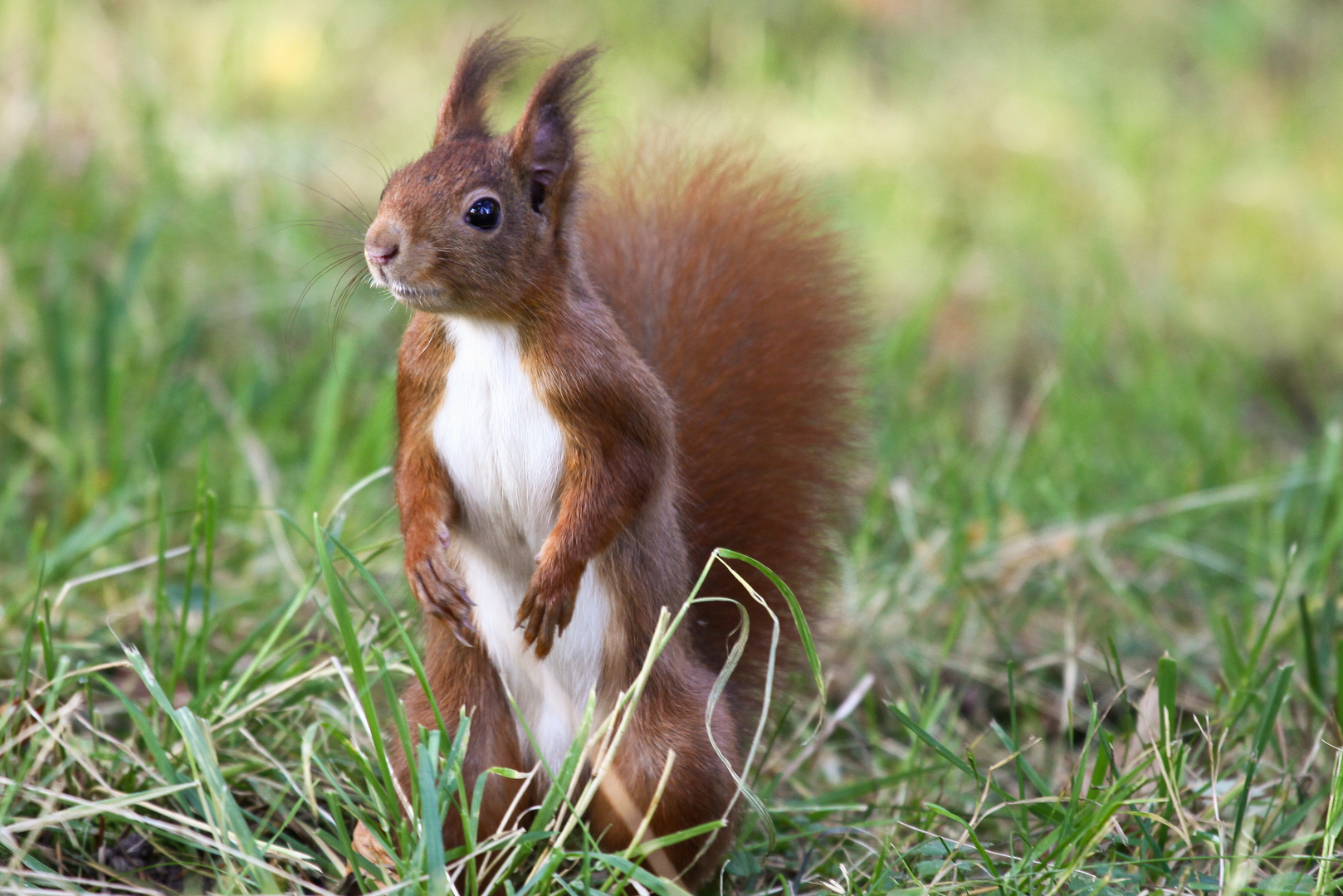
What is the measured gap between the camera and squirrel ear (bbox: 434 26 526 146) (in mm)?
1706

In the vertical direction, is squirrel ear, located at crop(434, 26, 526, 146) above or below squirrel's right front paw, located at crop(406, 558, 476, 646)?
above

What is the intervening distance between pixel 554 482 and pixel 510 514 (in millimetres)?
81

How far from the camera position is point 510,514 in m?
1.66

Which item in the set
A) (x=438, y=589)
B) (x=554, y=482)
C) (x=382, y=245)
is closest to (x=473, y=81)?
(x=382, y=245)

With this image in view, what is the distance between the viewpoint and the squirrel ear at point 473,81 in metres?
1.71

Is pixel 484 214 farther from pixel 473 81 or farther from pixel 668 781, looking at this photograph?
pixel 668 781

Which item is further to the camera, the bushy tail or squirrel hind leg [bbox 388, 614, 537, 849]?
the bushy tail

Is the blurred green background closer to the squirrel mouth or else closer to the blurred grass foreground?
the blurred grass foreground

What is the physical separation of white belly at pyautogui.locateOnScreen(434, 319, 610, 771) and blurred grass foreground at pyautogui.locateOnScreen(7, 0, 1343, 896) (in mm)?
151

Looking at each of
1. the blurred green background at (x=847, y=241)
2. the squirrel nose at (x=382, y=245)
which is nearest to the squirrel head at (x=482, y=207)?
the squirrel nose at (x=382, y=245)

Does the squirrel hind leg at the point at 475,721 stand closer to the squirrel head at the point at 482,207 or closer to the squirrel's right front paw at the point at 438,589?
the squirrel's right front paw at the point at 438,589

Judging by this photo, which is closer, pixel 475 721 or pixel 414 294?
pixel 414 294

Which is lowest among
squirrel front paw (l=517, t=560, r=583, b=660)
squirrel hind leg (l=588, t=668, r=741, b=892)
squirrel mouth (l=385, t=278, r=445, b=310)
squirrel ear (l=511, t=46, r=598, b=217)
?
squirrel hind leg (l=588, t=668, r=741, b=892)

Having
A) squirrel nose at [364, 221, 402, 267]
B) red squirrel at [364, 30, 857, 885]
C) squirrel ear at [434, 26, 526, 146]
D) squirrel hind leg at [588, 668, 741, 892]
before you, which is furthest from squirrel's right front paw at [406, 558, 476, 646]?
squirrel ear at [434, 26, 526, 146]
